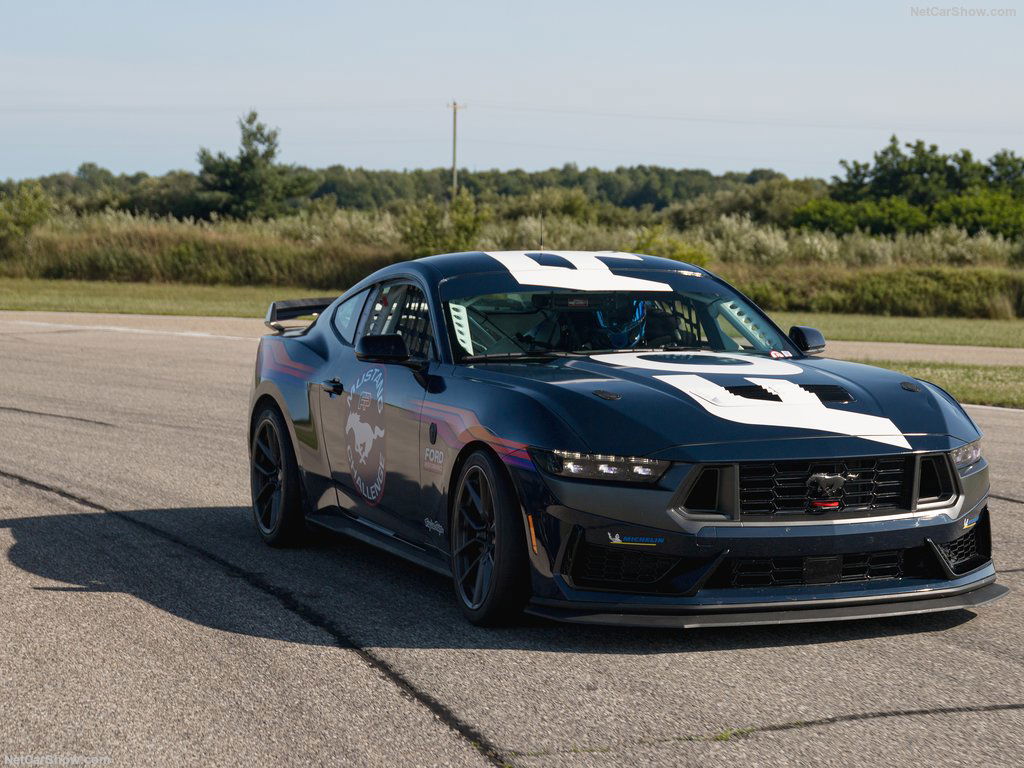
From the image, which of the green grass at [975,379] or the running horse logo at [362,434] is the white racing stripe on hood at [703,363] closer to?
the running horse logo at [362,434]

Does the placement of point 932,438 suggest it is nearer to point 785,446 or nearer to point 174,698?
point 785,446

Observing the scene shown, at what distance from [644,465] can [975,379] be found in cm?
1396

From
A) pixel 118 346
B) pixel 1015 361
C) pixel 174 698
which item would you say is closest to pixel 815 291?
pixel 1015 361

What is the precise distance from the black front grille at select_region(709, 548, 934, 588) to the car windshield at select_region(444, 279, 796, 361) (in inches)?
60.5

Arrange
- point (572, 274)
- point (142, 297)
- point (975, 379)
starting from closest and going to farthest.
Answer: point (572, 274) → point (975, 379) → point (142, 297)

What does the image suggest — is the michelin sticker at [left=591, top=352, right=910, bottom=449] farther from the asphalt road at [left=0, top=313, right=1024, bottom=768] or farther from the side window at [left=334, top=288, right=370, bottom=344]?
the side window at [left=334, top=288, right=370, bottom=344]

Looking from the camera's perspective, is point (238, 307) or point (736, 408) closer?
point (736, 408)

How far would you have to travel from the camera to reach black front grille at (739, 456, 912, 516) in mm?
5332

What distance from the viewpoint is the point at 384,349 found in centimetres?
642

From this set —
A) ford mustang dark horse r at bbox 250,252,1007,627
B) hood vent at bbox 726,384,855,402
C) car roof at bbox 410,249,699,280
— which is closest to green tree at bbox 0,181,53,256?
car roof at bbox 410,249,699,280

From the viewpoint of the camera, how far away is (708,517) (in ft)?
17.3

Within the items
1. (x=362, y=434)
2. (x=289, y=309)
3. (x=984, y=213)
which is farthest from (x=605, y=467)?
(x=984, y=213)

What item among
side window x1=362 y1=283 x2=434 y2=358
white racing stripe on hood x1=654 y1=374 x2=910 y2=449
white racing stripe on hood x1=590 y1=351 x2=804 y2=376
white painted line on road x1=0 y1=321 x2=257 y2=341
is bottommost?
white painted line on road x1=0 y1=321 x2=257 y2=341

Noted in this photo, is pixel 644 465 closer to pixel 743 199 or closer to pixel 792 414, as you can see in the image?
pixel 792 414
